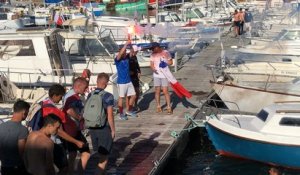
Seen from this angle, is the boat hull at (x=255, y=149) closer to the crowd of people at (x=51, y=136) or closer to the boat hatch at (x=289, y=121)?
the boat hatch at (x=289, y=121)

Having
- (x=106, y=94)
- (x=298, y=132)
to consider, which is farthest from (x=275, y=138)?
(x=106, y=94)

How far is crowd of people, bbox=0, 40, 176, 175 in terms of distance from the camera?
6254mm

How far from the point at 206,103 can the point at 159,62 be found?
2.57 metres

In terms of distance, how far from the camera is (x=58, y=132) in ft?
24.1

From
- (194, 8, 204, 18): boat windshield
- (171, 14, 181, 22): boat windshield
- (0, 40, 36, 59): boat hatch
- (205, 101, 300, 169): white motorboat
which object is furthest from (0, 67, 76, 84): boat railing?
(194, 8, 204, 18): boat windshield

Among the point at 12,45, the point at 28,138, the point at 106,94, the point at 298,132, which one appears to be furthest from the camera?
the point at 12,45

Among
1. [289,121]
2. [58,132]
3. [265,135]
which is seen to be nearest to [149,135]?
[265,135]

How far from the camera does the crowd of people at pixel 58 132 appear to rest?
6254 millimetres

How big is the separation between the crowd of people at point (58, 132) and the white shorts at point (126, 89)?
3.12 metres

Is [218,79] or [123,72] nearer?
[123,72]

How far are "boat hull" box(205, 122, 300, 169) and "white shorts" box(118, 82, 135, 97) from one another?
73.6 inches

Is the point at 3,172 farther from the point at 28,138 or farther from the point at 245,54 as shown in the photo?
the point at 245,54

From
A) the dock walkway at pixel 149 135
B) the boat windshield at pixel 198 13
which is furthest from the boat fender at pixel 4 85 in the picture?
the boat windshield at pixel 198 13

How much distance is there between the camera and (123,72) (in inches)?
480
